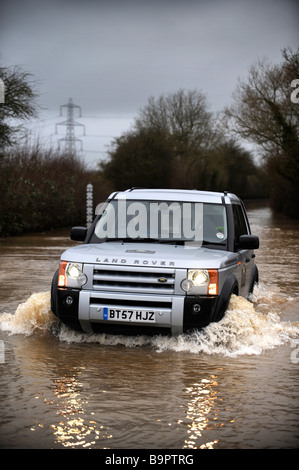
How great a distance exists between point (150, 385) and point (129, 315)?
1.19 metres

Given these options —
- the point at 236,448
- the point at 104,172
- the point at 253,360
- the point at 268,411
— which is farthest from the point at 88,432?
the point at 104,172

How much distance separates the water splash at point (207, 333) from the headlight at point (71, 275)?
2.20 ft

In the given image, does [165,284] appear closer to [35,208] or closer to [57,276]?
[57,276]

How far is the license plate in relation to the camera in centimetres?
770

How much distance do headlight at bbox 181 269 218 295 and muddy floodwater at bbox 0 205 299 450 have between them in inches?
15.8

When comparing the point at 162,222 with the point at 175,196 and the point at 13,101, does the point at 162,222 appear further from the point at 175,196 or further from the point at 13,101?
the point at 13,101

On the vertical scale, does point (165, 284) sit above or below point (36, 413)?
above

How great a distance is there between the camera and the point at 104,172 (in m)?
58.5

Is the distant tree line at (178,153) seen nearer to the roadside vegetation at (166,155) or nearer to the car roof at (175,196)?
the roadside vegetation at (166,155)

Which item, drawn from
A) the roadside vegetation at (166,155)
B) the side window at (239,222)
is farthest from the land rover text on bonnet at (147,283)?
the roadside vegetation at (166,155)

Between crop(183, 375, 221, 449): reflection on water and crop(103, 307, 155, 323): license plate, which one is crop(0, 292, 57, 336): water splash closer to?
crop(103, 307, 155, 323): license plate

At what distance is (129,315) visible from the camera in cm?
774
